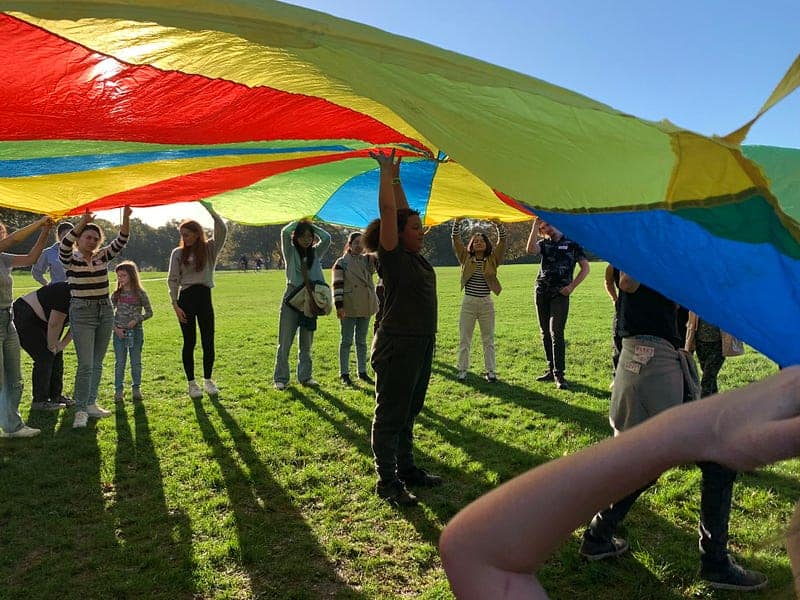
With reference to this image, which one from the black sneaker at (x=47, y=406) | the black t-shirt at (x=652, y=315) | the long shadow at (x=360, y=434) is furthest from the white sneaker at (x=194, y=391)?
the black t-shirt at (x=652, y=315)

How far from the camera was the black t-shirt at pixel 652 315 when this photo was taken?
9.96 feet

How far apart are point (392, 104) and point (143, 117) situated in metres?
1.50

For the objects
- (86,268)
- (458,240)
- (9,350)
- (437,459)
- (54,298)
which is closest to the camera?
(437,459)

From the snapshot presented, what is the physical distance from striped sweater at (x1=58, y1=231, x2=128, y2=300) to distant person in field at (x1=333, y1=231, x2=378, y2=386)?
2560 mm

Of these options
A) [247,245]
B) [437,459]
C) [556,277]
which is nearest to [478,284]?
[556,277]

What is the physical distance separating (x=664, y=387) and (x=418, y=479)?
202 cm

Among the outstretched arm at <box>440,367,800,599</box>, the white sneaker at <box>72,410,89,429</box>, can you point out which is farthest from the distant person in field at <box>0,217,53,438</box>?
the outstretched arm at <box>440,367,800,599</box>

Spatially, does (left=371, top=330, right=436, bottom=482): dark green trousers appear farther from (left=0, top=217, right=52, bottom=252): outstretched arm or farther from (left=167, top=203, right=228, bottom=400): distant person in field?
(left=167, top=203, right=228, bottom=400): distant person in field

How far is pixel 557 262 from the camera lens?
22.9 ft

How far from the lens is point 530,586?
0.63 m

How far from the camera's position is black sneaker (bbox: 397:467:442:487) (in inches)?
168

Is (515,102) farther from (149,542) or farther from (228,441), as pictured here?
(228,441)

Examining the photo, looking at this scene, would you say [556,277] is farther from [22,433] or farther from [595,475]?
[595,475]

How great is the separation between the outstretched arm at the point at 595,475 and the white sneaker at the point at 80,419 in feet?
19.3
